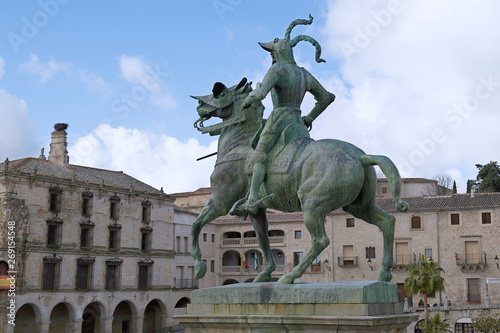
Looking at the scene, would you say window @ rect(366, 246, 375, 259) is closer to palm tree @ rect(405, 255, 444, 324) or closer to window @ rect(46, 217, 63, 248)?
palm tree @ rect(405, 255, 444, 324)

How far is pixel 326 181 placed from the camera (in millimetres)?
7230

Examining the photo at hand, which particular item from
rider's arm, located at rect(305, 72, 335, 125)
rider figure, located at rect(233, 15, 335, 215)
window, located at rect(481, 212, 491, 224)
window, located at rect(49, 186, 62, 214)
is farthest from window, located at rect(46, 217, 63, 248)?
rider figure, located at rect(233, 15, 335, 215)

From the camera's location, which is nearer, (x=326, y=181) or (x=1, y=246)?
(x=326, y=181)

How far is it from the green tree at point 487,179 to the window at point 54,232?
37801 millimetres

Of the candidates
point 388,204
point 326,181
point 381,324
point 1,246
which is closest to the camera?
point 381,324

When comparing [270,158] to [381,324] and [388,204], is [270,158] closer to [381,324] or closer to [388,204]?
[381,324]

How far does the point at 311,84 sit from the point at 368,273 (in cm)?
4086

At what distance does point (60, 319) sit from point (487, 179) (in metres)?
39.7

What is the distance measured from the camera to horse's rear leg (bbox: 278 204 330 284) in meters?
7.28

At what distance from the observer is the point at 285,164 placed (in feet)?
25.3

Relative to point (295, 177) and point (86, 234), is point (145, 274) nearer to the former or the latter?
point (86, 234)

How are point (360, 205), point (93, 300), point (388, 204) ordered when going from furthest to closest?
point (388, 204), point (93, 300), point (360, 205)

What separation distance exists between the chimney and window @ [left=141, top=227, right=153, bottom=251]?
761cm

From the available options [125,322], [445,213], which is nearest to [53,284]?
[125,322]
